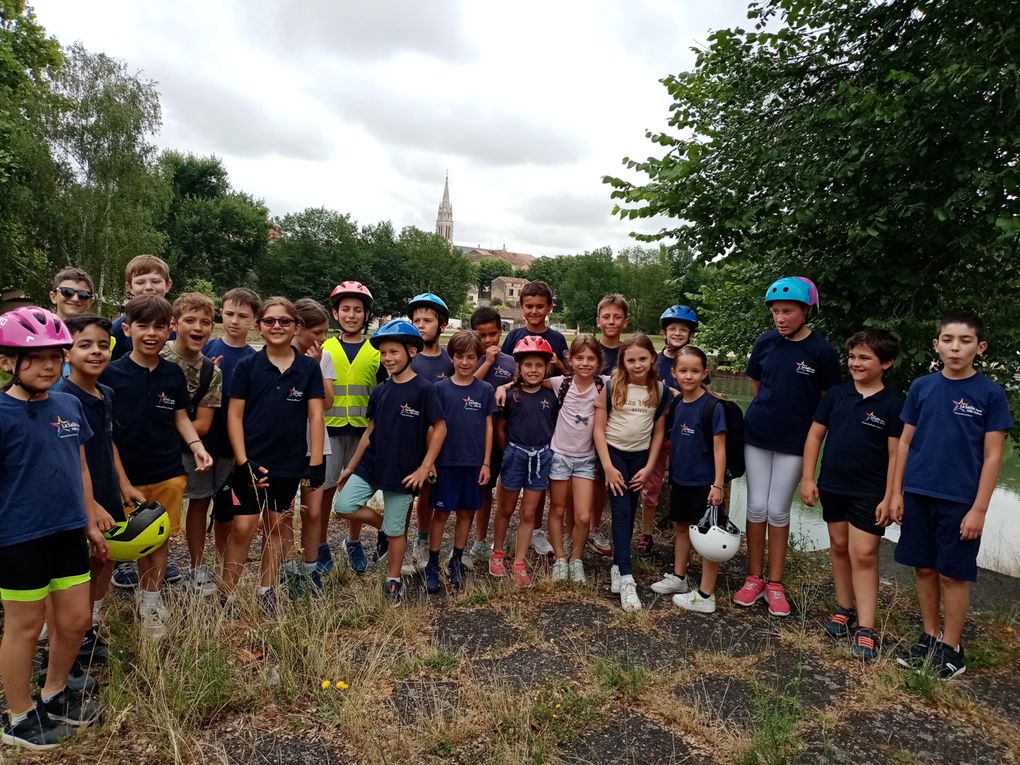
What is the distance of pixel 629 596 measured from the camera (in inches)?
158

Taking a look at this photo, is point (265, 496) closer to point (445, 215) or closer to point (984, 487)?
point (984, 487)

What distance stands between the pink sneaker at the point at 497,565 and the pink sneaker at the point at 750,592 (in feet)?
5.21

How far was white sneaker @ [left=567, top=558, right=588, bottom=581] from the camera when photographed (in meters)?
4.29

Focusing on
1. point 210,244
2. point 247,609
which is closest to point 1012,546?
point 247,609

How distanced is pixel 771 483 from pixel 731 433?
0.41m

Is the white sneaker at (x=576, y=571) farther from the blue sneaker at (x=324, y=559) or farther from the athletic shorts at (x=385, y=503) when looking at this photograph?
the blue sneaker at (x=324, y=559)

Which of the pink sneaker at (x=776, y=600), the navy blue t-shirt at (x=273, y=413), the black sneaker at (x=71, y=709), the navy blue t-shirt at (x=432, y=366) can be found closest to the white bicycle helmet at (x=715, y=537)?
the pink sneaker at (x=776, y=600)

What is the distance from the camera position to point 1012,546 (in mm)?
8180

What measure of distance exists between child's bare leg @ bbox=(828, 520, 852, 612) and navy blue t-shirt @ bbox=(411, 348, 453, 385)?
8.96 feet

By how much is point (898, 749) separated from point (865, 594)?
1.07 m

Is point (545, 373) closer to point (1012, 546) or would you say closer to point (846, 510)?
point (846, 510)

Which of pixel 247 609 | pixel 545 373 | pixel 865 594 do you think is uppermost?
pixel 545 373

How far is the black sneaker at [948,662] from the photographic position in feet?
10.7

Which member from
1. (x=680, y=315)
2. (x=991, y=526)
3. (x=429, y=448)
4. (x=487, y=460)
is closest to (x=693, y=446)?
(x=680, y=315)
